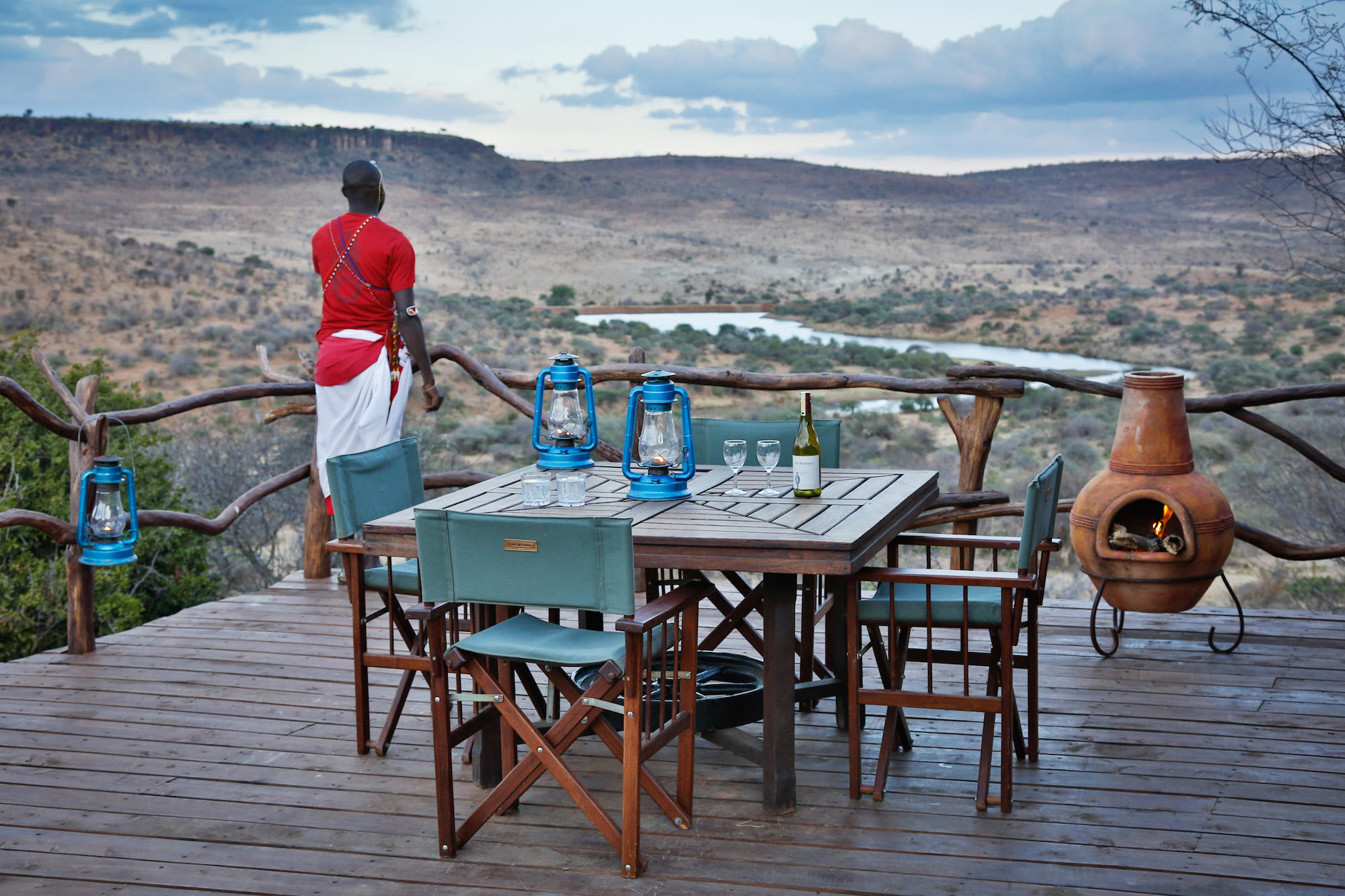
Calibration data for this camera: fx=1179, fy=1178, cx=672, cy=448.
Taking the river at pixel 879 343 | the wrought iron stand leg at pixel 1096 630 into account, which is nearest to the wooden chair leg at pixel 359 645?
the wrought iron stand leg at pixel 1096 630

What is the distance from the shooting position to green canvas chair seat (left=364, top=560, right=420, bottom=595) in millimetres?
3512

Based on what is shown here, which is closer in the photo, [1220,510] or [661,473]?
[661,473]

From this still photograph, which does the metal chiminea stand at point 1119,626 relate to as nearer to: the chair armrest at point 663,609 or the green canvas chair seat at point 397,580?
the chair armrest at point 663,609

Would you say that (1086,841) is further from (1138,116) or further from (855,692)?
(1138,116)

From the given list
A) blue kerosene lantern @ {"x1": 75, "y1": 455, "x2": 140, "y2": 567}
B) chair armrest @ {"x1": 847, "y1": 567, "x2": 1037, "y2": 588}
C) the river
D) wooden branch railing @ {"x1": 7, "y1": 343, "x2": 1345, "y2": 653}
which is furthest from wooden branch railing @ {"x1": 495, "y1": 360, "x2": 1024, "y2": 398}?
the river

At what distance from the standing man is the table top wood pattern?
0.91 metres

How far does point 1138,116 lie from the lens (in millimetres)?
31562

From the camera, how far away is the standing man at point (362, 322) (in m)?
4.41

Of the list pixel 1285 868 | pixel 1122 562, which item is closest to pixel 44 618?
pixel 1122 562

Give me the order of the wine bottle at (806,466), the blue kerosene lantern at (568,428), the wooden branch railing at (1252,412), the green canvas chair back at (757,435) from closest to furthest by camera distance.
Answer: the wine bottle at (806,466) < the blue kerosene lantern at (568,428) < the green canvas chair back at (757,435) < the wooden branch railing at (1252,412)

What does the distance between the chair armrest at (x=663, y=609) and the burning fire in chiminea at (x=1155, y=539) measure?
78.5 inches

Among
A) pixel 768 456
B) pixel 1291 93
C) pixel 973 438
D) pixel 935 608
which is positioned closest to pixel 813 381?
pixel 973 438

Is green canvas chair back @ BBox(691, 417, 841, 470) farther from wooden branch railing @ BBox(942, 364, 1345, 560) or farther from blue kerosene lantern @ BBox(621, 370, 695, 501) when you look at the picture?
wooden branch railing @ BBox(942, 364, 1345, 560)

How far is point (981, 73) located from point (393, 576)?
92.5ft
